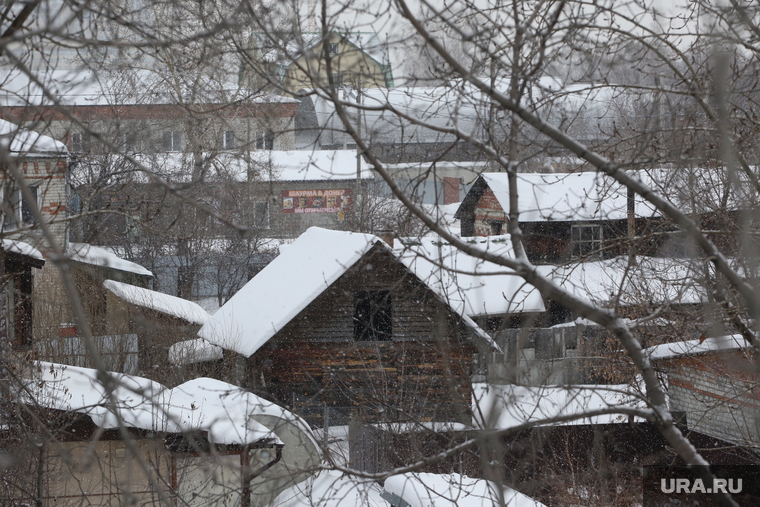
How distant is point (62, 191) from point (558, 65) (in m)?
16.9

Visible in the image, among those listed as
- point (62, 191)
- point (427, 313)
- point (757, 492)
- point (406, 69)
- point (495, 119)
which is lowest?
point (757, 492)

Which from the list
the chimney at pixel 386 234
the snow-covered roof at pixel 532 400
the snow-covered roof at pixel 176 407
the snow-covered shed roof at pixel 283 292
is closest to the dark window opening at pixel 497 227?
the chimney at pixel 386 234

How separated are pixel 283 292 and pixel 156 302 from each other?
5057 mm

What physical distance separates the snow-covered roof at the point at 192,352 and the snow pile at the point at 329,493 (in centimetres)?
619

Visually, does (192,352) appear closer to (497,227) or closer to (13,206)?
(497,227)

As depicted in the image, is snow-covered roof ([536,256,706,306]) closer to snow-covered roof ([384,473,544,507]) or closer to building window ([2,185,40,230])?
snow-covered roof ([384,473,544,507])

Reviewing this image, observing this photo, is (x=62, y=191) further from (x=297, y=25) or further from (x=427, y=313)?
(x=297, y=25)

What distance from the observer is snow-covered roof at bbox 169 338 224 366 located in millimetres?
15961

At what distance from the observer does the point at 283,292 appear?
46.5ft

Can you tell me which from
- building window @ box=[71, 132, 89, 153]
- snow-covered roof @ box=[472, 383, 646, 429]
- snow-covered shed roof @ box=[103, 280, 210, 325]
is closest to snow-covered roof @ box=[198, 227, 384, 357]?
snow-covered shed roof @ box=[103, 280, 210, 325]

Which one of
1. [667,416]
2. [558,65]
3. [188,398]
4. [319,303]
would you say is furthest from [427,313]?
[667,416]

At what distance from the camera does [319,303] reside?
1388cm

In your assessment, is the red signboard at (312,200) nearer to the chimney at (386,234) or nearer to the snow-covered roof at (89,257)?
the snow-covered roof at (89,257)

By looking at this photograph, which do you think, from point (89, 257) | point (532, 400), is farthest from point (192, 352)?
point (532, 400)
